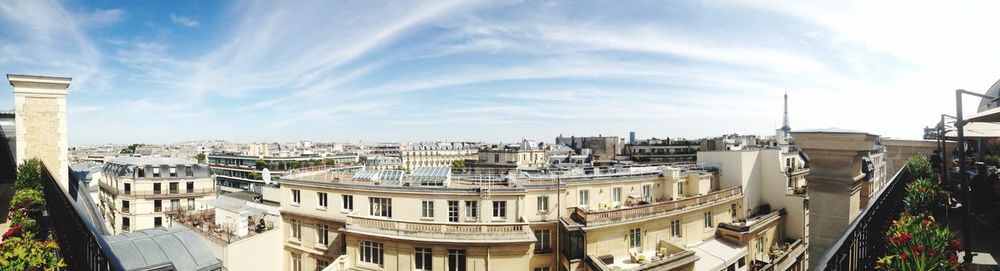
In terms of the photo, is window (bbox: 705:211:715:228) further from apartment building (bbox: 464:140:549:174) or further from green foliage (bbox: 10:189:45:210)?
apartment building (bbox: 464:140:549:174)

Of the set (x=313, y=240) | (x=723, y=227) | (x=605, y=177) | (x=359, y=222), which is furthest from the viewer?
(x=723, y=227)

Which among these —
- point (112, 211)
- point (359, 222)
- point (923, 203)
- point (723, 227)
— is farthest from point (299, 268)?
point (112, 211)

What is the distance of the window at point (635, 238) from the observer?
79.7 ft

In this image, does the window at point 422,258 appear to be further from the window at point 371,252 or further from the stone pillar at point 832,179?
the stone pillar at point 832,179

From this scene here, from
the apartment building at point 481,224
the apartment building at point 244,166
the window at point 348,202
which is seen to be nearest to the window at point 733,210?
the apartment building at point 481,224

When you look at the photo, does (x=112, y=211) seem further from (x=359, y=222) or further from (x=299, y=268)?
(x=359, y=222)

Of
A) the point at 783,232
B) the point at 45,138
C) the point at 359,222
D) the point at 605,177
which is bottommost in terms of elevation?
the point at 783,232

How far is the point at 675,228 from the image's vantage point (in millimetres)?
26984

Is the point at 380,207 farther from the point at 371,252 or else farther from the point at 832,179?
the point at 832,179

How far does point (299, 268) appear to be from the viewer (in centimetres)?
2458

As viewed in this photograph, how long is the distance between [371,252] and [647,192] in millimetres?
19596

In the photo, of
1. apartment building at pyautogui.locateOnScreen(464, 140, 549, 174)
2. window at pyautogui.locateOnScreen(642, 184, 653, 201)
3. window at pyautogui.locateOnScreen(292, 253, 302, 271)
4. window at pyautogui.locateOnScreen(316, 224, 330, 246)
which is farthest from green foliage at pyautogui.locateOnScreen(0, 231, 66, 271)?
apartment building at pyautogui.locateOnScreen(464, 140, 549, 174)

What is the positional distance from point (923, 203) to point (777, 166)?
97.1 ft

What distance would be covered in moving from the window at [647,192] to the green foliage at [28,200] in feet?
95.3
